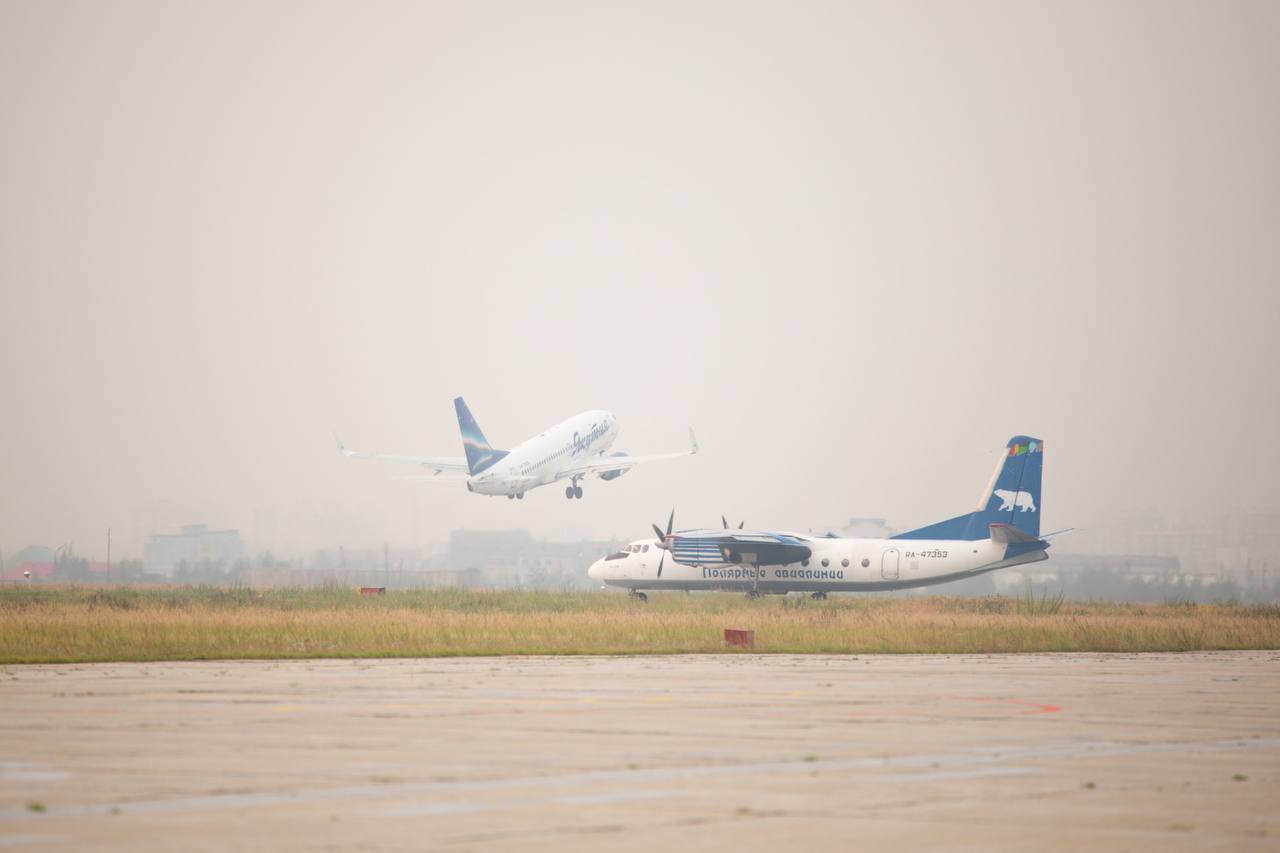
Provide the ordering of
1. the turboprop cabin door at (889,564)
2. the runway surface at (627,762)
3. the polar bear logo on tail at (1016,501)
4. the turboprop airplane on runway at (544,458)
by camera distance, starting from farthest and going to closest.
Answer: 1. the turboprop airplane on runway at (544,458)
2. the turboprop cabin door at (889,564)
3. the polar bear logo on tail at (1016,501)
4. the runway surface at (627,762)

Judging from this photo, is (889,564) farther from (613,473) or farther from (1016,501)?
(613,473)

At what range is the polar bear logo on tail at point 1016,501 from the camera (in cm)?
5481

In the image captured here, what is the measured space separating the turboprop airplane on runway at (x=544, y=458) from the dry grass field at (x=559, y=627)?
29736mm

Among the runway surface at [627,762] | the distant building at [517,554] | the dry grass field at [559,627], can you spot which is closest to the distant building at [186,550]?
the distant building at [517,554]

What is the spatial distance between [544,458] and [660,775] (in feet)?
246

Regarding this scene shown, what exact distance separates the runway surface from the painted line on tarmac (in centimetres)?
5

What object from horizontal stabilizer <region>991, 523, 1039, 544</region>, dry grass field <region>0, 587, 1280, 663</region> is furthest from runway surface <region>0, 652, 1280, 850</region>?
horizontal stabilizer <region>991, 523, 1039, 544</region>

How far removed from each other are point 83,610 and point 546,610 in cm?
1559

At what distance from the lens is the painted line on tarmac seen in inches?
469

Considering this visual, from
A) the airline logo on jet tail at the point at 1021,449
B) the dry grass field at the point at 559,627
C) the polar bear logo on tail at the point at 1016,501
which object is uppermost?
the airline logo on jet tail at the point at 1021,449

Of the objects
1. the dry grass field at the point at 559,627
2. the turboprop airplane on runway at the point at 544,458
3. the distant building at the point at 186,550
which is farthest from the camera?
the distant building at the point at 186,550

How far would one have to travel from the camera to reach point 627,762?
48.7 ft

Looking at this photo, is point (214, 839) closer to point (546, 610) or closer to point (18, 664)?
point (18, 664)

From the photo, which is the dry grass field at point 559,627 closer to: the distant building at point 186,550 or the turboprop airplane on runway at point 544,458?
the turboprop airplane on runway at point 544,458
